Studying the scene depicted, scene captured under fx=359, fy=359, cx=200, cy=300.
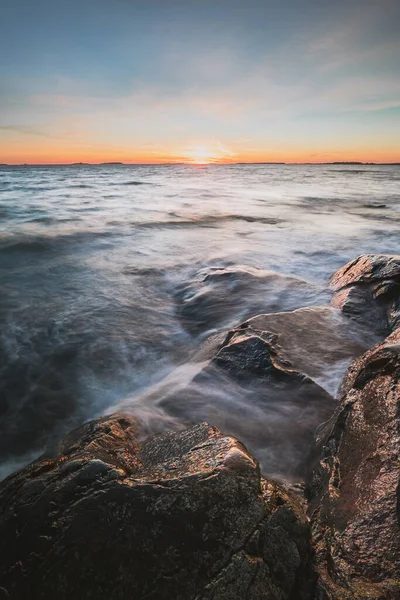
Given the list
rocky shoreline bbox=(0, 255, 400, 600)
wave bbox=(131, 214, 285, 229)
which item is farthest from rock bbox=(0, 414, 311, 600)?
wave bbox=(131, 214, 285, 229)

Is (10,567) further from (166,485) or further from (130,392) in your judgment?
(130,392)

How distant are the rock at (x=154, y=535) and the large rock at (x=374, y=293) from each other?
3.91 m

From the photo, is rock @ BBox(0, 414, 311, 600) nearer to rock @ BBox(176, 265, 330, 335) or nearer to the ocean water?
the ocean water

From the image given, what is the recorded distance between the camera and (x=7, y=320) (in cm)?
683

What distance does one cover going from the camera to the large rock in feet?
17.3

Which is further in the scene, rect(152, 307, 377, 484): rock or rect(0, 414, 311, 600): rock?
rect(152, 307, 377, 484): rock

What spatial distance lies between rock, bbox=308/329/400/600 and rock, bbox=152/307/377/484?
470 millimetres

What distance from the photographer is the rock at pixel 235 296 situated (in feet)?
21.5

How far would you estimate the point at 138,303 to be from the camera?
7.67m

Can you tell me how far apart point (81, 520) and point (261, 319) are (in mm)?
3780

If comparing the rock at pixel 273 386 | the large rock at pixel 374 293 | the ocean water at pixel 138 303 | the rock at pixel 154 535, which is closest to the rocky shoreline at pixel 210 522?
the rock at pixel 154 535

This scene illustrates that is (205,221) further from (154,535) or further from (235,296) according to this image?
(154,535)

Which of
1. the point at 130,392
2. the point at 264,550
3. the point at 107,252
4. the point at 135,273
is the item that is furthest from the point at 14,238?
the point at 264,550

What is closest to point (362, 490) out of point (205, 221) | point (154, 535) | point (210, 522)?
point (210, 522)
